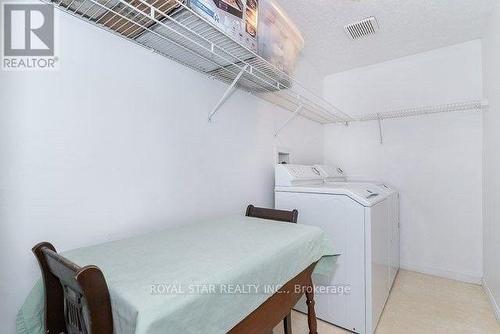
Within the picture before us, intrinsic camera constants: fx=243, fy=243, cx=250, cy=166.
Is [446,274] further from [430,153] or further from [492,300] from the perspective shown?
[430,153]

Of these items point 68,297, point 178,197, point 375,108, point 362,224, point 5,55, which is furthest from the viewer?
point 375,108

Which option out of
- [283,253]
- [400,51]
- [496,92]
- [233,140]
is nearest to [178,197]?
[233,140]

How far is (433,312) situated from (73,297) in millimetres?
2520

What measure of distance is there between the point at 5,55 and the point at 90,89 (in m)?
0.28

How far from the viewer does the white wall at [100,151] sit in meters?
0.92

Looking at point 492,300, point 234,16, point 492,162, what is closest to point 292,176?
point 234,16

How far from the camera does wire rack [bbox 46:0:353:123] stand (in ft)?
3.34

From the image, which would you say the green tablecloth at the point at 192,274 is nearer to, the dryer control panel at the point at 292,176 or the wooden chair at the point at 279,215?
the wooden chair at the point at 279,215

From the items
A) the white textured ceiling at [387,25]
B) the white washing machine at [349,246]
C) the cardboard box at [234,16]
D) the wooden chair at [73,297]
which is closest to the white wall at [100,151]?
the wooden chair at [73,297]

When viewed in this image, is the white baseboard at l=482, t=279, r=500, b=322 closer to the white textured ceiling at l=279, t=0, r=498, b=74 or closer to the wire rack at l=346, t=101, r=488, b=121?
the wire rack at l=346, t=101, r=488, b=121

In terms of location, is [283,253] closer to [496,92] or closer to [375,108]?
[496,92]

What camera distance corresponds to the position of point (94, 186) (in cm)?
111

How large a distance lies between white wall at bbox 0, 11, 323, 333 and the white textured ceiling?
1119 millimetres

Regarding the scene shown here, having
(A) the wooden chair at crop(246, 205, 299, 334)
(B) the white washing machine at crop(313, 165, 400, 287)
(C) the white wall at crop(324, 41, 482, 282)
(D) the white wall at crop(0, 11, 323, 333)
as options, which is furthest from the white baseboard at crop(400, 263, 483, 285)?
(D) the white wall at crop(0, 11, 323, 333)
